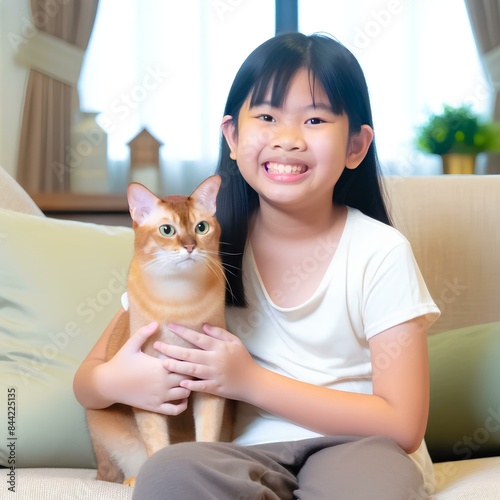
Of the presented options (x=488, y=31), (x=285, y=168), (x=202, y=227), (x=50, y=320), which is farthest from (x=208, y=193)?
(x=488, y=31)

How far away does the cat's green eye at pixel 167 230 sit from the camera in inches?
40.7

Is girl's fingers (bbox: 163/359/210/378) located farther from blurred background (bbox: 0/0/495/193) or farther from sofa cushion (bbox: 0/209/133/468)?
blurred background (bbox: 0/0/495/193)

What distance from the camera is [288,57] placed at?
47.4 inches

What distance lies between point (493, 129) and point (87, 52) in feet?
6.23

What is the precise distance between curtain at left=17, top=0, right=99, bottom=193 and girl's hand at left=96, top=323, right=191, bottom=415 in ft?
7.61

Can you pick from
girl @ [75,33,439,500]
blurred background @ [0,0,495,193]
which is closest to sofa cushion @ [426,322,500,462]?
girl @ [75,33,439,500]

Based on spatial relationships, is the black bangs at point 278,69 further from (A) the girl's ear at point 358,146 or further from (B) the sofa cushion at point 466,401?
(B) the sofa cushion at point 466,401

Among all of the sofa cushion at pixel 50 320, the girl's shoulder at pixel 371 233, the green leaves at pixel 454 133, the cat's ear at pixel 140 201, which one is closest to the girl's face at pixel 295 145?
the girl's shoulder at pixel 371 233

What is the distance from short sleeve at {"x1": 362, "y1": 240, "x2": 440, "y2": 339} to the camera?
45.2 inches

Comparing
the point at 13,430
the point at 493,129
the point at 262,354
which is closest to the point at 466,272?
the point at 262,354

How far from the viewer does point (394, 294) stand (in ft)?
3.82

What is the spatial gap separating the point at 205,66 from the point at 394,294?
240cm

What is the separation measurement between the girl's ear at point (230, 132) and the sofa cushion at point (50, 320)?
354 mm

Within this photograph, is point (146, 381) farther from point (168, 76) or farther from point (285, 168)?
point (168, 76)
